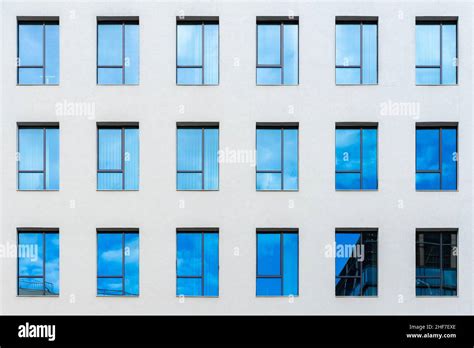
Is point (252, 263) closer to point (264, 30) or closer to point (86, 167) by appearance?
point (86, 167)

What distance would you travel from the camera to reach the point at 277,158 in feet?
43.1

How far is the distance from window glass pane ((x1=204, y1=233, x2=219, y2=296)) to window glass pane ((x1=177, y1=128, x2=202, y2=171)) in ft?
6.93

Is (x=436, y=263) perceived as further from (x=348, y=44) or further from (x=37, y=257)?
(x=37, y=257)

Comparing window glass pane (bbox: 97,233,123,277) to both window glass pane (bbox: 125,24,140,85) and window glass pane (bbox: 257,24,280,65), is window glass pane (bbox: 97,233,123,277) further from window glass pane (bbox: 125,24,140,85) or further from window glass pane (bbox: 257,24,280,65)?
window glass pane (bbox: 257,24,280,65)

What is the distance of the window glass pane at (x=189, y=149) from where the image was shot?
13039 millimetres

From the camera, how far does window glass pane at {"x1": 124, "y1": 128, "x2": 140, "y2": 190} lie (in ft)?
42.4

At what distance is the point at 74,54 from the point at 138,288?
23.5ft

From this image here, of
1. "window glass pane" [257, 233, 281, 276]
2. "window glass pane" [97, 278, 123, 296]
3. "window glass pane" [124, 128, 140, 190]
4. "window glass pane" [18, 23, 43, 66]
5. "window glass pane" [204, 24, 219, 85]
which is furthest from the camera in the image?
"window glass pane" [18, 23, 43, 66]

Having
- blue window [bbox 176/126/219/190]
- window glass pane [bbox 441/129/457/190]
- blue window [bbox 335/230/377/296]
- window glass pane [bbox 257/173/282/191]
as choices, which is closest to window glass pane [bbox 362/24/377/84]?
window glass pane [bbox 441/129/457/190]

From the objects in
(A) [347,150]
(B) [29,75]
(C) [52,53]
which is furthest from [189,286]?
(C) [52,53]

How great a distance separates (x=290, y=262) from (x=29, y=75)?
9.64m

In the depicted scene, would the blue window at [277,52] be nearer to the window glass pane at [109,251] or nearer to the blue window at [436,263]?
the blue window at [436,263]

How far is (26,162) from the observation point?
13.1 meters
